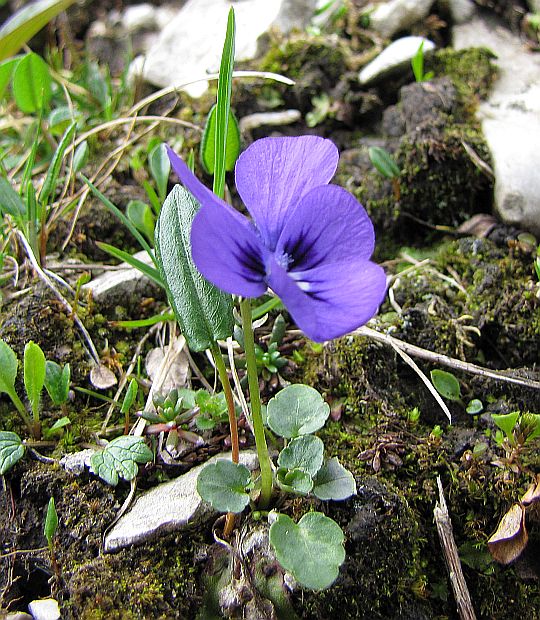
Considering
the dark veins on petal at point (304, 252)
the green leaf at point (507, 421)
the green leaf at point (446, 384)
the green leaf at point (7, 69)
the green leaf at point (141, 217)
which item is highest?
the green leaf at point (7, 69)

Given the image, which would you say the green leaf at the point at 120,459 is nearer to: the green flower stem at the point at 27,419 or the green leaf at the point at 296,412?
the green flower stem at the point at 27,419

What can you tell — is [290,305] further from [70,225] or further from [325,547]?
[70,225]

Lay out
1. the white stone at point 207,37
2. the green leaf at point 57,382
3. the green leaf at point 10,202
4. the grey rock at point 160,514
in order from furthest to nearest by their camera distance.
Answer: the white stone at point 207,37 < the green leaf at point 10,202 < the green leaf at point 57,382 < the grey rock at point 160,514

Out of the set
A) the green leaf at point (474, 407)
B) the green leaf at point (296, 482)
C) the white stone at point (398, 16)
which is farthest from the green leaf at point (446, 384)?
the white stone at point (398, 16)

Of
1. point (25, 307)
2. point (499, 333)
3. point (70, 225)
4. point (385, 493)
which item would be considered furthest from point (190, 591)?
point (70, 225)

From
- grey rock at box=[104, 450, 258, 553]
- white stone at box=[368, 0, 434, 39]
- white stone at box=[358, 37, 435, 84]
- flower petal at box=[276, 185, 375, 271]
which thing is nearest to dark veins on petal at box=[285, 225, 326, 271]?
flower petal at box=[276, 185, 375, 271]

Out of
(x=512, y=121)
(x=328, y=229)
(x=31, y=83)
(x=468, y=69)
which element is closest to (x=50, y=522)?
(x=328, y=229)

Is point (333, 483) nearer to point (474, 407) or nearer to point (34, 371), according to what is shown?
point (474, 407)
